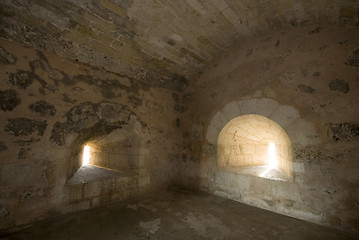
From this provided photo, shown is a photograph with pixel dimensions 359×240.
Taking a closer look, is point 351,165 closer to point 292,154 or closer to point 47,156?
point 292,154

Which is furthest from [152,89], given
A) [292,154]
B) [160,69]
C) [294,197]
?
[294,197]

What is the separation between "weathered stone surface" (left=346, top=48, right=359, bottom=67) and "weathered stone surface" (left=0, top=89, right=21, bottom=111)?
442 cm

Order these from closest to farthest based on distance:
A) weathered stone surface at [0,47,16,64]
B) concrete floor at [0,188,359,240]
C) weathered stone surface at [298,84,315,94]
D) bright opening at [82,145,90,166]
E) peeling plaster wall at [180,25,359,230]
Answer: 1. concrete floor at [0,188,359,240]
2. weathered stone surface at [0,47,16,64]
3. peeling plaster wall at [180,25,359,230]
4. weathered stone surface at [298,84,315,94]
5. bright opening at [82,145,90,166]

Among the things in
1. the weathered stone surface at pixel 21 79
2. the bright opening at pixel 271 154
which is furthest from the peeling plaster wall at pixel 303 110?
the weathered stone surface at pixel 21 79

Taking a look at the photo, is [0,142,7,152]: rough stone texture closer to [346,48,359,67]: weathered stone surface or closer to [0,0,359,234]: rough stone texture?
[0,0,359,234]: rough stone texture

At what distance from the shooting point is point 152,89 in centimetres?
373

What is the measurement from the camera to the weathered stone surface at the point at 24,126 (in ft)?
6.96

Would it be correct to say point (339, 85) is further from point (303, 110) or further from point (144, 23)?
point (144, 23)

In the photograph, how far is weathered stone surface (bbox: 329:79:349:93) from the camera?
7.39 feet

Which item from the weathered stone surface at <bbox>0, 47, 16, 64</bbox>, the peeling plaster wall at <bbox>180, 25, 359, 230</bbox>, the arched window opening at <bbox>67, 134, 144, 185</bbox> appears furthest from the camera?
the arched window opening at <bbox>67, 134, 144, 185</bbox>

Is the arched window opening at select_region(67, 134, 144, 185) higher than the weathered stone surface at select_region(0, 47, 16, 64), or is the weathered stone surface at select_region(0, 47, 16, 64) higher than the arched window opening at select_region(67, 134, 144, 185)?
the weathered stone surface at select_region(0, 47, 16, 64)

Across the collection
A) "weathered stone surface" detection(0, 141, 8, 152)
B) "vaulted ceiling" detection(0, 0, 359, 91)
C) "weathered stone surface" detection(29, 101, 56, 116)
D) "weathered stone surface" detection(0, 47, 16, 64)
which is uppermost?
"vaulted ceiling" detection(0, 0, 359, 91)

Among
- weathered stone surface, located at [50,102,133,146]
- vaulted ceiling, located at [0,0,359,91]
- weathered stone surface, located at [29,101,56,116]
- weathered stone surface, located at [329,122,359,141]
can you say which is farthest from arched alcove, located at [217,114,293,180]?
weathered stone surface, located at [29,101,56,116]

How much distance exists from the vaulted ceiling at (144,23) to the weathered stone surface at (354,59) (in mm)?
440
